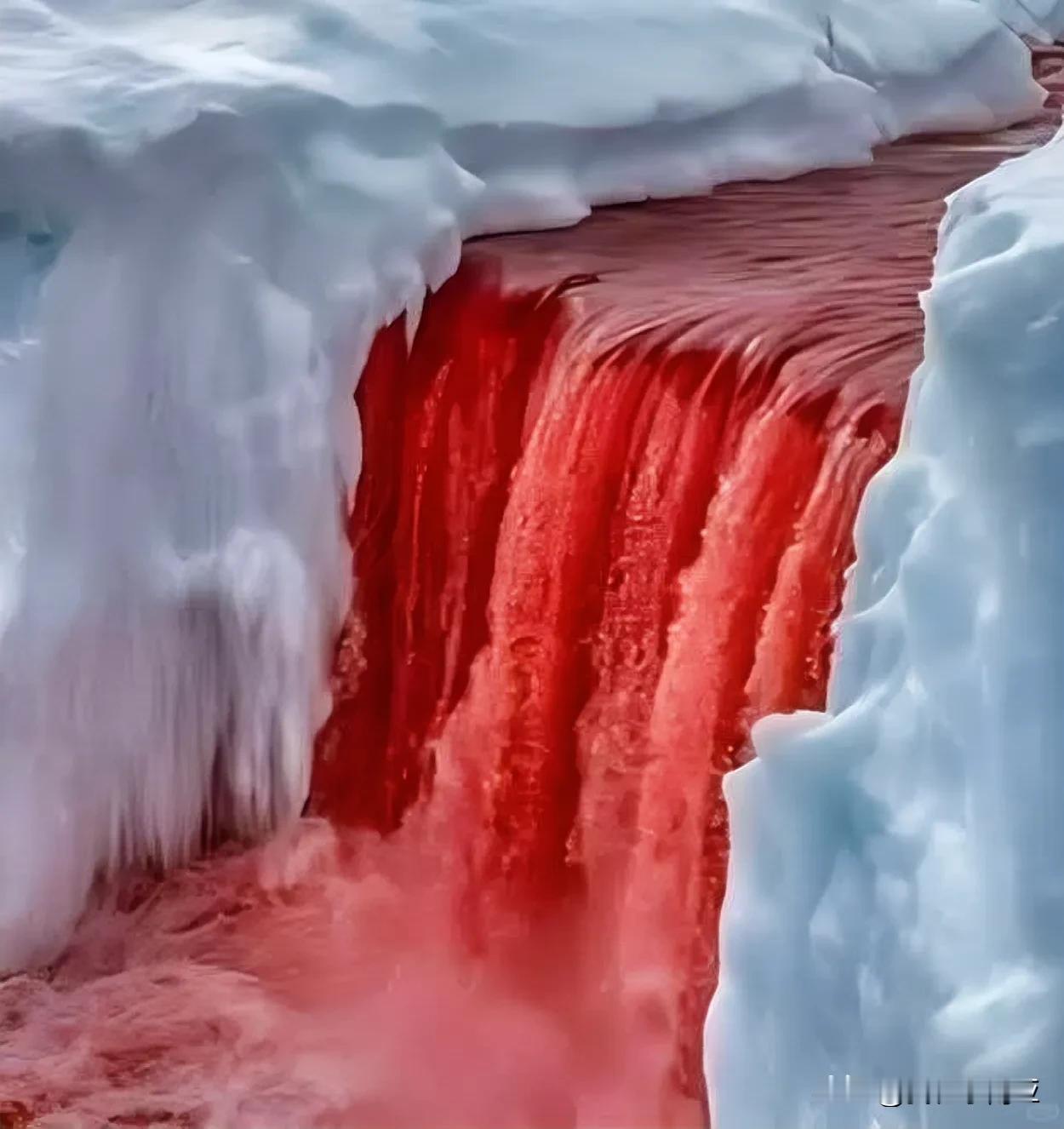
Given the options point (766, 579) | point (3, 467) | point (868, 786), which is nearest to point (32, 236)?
point (3, 467)

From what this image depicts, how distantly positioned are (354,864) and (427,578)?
0.29 metres

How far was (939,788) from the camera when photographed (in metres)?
0.92

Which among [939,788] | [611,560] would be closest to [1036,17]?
[611,560]

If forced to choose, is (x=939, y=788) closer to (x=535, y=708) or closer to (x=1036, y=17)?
(x=535, y=708)

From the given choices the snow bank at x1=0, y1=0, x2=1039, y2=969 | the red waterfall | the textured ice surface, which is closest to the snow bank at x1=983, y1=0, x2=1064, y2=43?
the red waterfall

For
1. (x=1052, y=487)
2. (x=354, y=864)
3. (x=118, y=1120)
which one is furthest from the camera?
(x=354, y=864)

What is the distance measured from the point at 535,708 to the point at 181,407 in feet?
A: 1.43

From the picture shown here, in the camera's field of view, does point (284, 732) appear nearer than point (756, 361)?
No

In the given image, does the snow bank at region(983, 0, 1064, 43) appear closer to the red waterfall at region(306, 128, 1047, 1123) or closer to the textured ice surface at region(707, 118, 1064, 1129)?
the red waterfall at region(306, 128, 1047, 1123)

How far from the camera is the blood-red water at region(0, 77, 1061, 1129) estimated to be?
4.40 ft

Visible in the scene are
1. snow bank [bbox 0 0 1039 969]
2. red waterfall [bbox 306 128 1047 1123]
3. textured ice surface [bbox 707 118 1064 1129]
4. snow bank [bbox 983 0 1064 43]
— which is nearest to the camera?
textured ice surface [bbox 707 118 1064 1129]

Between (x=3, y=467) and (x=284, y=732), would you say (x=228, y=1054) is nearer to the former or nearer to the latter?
(x=284, y=732)

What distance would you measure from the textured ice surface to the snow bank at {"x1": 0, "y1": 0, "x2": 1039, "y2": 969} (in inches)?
26.2

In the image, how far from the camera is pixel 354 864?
1.60m
